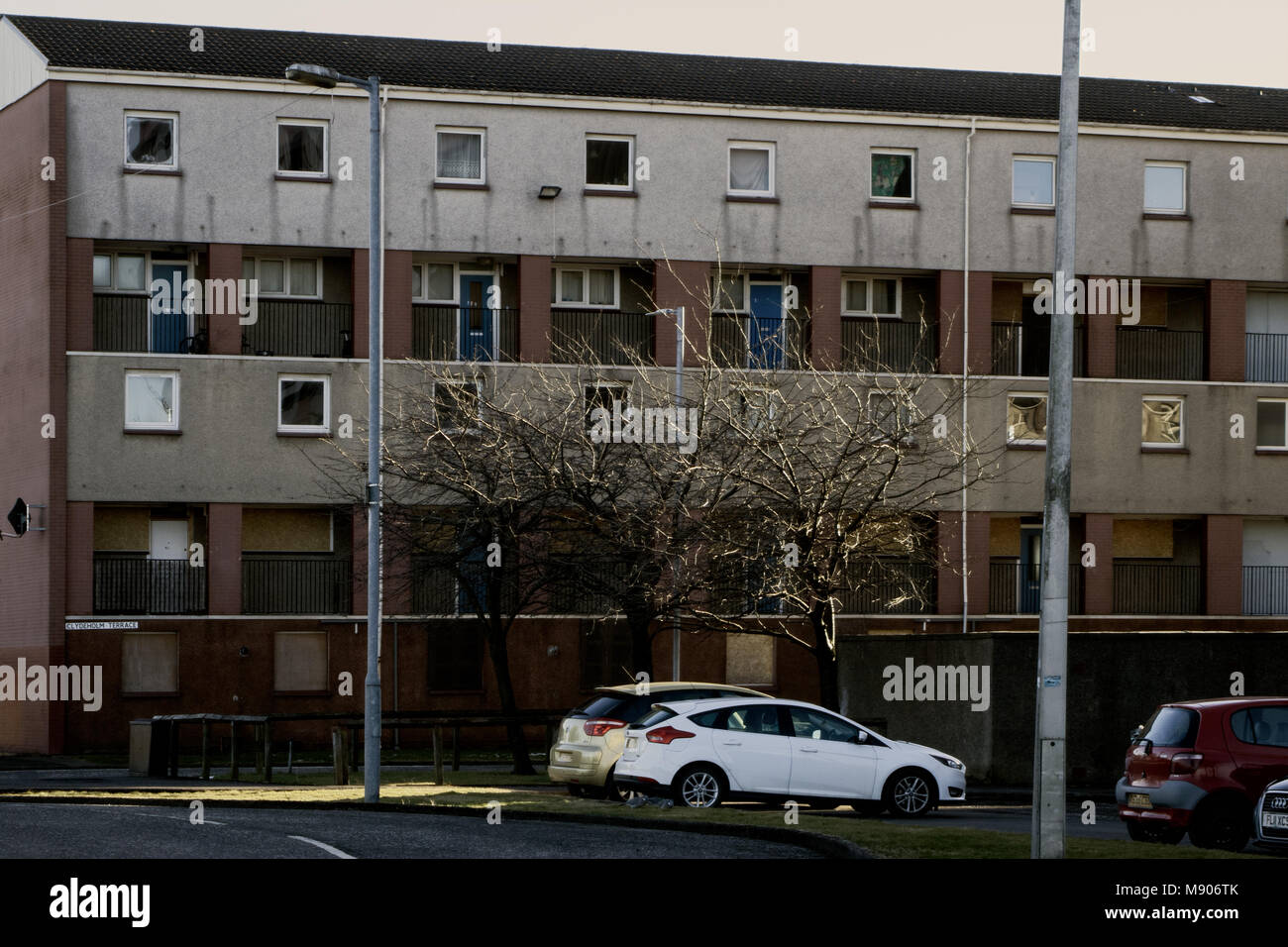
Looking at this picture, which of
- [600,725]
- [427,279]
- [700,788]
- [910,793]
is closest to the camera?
[700,788]

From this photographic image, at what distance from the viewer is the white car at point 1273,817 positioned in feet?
55.0

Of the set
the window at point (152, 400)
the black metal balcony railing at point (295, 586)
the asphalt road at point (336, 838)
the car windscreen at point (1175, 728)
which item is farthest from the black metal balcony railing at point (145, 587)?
the car windscreen at point (1175, 728)

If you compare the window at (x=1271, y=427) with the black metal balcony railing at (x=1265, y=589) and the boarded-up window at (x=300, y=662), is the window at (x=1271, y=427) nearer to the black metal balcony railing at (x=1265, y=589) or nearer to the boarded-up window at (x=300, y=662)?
the black metal balcony railing at (x=1265, y=589)

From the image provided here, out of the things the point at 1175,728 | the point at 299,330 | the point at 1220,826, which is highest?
the point at 299,330

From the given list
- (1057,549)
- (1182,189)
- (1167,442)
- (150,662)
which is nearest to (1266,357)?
(1167,442)

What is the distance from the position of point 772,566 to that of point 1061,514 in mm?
12202

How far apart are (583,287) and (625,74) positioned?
5700 millimetres

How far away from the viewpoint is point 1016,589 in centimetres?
4431

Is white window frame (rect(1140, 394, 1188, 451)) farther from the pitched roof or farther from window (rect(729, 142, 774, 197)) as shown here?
window (rect(729, 142, 774, 197))

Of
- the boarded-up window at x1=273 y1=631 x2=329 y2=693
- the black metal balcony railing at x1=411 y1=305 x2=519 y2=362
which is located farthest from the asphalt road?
the black metal balcony railing at x1=411 y1=305 x2=519 y2=362

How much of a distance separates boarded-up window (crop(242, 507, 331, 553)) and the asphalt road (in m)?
21.7

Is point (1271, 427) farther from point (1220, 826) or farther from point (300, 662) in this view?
point (1220, 826)

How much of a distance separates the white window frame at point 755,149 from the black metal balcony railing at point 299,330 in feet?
29.4

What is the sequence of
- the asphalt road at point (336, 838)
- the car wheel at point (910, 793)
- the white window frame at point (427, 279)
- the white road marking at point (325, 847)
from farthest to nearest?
the white window frame at point (427, 279) < the car wheel at point (910, 793) < the asphalt road at point (336, 838) < the white road marking at point (325, 847)
